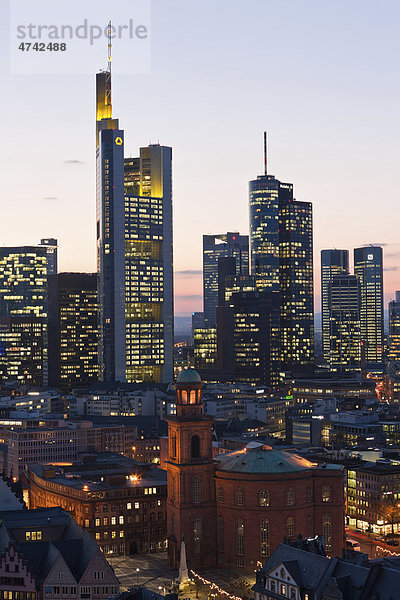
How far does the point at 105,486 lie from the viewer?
194 m

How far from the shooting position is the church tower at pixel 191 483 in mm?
172250

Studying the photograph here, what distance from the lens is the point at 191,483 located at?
569 ft

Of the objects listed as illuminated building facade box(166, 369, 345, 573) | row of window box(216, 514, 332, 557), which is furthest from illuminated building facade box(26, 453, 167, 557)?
row of window box(216, 514, 332, 557)

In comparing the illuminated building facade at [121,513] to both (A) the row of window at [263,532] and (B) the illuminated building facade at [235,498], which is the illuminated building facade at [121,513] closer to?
(B) the illuminated building facade at [235,498]

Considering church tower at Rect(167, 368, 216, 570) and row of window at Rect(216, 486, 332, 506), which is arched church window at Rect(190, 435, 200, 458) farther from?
row of window at Rect(216, 486, 332, 506)

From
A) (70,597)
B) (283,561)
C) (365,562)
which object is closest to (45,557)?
(70,597)

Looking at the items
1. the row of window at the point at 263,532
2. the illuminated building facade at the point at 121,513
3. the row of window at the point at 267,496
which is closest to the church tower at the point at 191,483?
the row of window at the point at 263,532

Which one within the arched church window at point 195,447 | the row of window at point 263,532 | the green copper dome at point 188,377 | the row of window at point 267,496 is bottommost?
the row of window at point 263,532

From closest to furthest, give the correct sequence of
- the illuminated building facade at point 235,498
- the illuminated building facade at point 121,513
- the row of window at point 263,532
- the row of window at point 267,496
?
the row of window at point 263,532, the illuminated building facade at point 235,498, the row of window at point 267,496, the illuminated building facade at point 121,513

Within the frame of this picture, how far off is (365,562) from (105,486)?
7767 centimetres

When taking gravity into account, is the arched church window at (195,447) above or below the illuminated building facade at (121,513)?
above

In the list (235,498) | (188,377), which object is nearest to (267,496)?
(235,498)

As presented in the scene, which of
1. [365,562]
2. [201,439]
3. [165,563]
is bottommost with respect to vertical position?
[165,563]

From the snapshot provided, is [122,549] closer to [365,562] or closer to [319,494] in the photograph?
[319,494]
